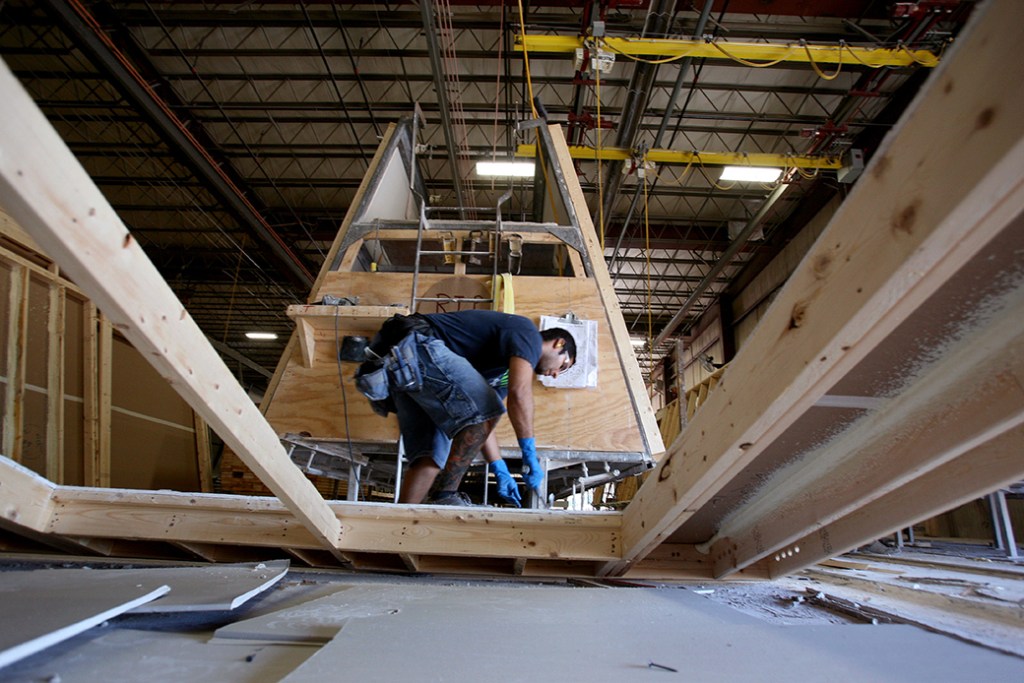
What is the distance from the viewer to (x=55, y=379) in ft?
15.8

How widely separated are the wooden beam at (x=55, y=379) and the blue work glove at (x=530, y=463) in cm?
426

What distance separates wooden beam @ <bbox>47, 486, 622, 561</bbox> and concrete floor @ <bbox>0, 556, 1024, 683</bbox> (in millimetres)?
281

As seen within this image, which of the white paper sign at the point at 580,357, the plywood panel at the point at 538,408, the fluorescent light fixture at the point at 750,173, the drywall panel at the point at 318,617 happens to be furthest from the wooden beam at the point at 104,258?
the fluorescent light fixture at the point at 750,173

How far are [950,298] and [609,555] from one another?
1651 mm

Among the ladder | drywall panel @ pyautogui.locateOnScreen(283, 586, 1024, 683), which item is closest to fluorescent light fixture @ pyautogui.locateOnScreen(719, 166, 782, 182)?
the ladder

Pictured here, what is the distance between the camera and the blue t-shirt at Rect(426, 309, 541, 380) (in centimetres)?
309

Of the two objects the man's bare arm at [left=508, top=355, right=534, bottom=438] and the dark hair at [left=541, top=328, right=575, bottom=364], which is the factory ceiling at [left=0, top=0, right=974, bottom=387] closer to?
the dark hair at [left=541, top=328, right=575, bottom=364]

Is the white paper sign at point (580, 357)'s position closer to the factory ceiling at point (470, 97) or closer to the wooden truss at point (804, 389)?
the wooden truss at point (804, 389)

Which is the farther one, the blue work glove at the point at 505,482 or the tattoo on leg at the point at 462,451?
the blue work glove at the point at 505,482

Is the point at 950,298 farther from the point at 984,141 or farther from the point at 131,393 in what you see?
the point at 131,393

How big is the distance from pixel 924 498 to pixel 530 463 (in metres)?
1.91

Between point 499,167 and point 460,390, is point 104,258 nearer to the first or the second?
point 460,390

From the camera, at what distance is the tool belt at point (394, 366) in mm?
2831

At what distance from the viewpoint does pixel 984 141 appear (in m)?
0.75
